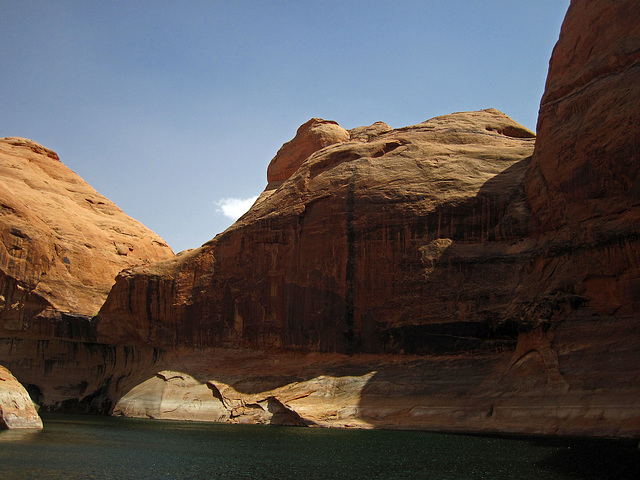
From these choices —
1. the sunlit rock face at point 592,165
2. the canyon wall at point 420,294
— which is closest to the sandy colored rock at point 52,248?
the canyon wall at point 420,294

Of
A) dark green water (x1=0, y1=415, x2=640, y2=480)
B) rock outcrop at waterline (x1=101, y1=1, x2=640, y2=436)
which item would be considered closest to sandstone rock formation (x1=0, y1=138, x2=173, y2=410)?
rock outcrop at waterline (x1=101, y1=1, x2=640, y2=436)

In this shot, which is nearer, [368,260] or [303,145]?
[368,260]

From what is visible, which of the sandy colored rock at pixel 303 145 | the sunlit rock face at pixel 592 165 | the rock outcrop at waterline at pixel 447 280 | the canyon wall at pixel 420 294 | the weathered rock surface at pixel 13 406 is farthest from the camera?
the sandy colored rock at pixel 303 145

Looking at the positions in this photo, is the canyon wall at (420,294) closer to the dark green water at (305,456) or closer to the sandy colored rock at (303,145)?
the dark green water at (305,456)

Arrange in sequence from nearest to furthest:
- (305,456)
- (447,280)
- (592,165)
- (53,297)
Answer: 1. (305,456)
2. (592,165)
3. (447,280)
4. (53,297)

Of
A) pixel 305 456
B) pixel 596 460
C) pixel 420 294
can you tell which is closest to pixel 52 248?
pixel 420 294

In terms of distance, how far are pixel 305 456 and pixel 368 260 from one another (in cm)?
1417

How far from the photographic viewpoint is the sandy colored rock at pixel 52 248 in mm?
37281

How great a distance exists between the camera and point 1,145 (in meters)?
50.9

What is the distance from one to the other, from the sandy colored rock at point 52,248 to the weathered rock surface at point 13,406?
1630 centimetres

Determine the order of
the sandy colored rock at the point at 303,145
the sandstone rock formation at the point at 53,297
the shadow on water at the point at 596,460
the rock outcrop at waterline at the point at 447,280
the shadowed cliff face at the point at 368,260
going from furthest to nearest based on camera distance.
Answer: the sandy colored rock at the point at 303,145 < the sandstone rock formation at the point at 53,297 < the shadowed cliff face at the point at 368,260 < the rock outcrop at waterline at the point at 447,280 < the shadow on water at the point at 596,460

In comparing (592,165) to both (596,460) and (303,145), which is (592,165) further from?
(303,145)

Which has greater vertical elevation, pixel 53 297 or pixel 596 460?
pixel 53 297

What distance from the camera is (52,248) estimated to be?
39438 mm
